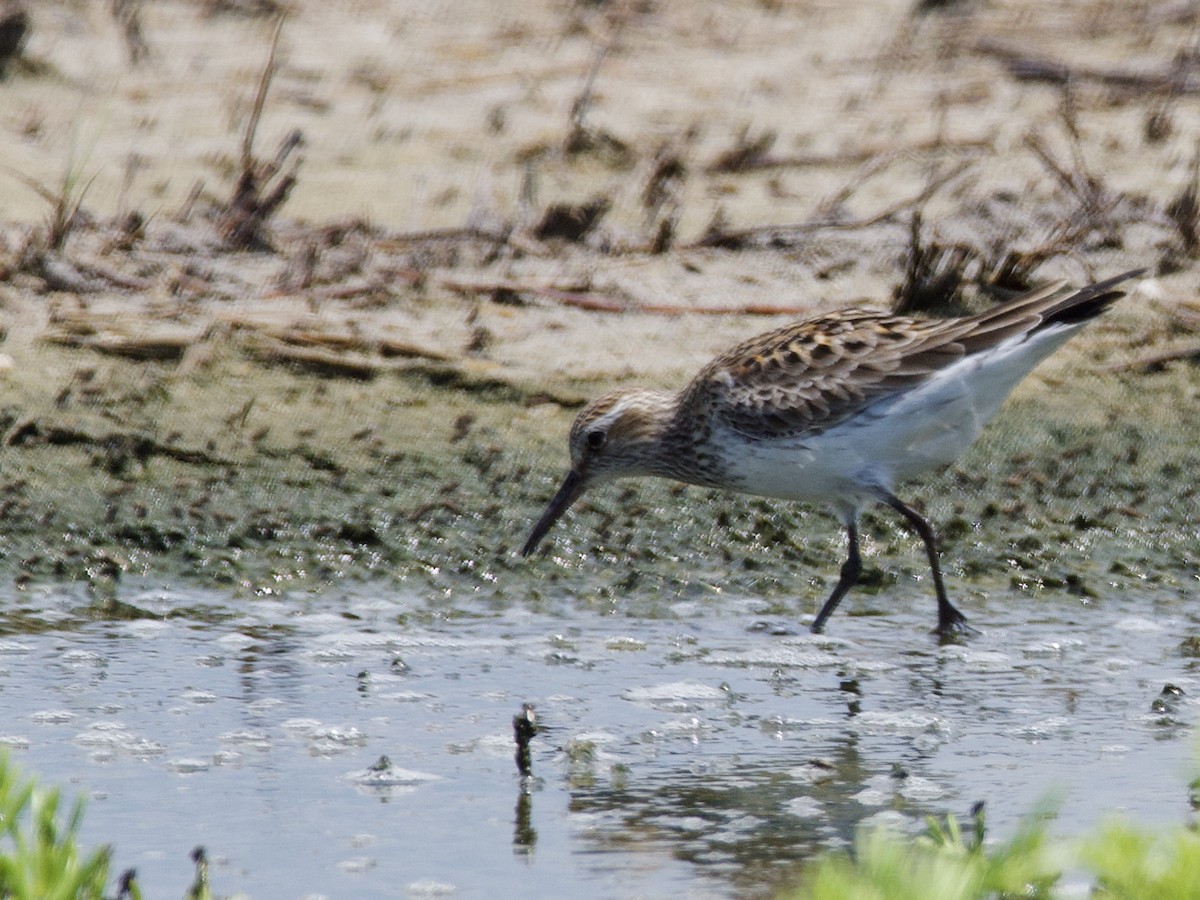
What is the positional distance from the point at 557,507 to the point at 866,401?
1.20 m

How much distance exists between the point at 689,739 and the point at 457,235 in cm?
448

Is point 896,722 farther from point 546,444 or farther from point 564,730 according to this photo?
point 546,444

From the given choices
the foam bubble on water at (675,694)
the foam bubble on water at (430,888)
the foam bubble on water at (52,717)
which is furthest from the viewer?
the foam bubble on water at (675,694)

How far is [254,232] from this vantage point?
9.29 metres

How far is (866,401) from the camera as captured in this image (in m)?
6.63

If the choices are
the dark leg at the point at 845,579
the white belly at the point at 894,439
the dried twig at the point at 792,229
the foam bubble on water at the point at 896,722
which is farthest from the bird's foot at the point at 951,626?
the dried twig at the point at 792,229

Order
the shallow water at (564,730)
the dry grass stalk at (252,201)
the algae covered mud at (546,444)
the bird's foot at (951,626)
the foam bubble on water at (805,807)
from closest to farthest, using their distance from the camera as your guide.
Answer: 1. the shallow water at (564,730)
2. the foam bubble on water at (805,807)
3. the algae covered mud at (546,444)
4. the bird's foot at (951,626)
5. the dry grass stalk at (252,201)

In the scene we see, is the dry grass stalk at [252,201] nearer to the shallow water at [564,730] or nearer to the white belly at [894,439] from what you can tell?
the shallow water at [564,730]

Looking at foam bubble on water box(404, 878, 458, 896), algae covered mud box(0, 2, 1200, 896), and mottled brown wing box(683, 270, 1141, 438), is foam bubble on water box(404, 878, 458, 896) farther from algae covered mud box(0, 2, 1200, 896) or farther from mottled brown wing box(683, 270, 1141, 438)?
mottled brown wing box(683, 270, 1141, 438)

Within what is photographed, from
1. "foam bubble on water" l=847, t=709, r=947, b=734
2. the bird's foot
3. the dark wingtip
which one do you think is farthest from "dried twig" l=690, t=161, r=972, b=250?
"foam bubble on water" l=847, t=709, r=947, b=734

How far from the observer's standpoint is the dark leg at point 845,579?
6418mm

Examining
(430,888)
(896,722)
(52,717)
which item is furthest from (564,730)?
(52,717)

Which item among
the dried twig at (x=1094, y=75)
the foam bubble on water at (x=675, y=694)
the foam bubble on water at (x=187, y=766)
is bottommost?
the foam bubble on water at (x=187, y=766)

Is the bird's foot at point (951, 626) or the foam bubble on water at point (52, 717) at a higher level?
the bird's foot at point (951, 626)
